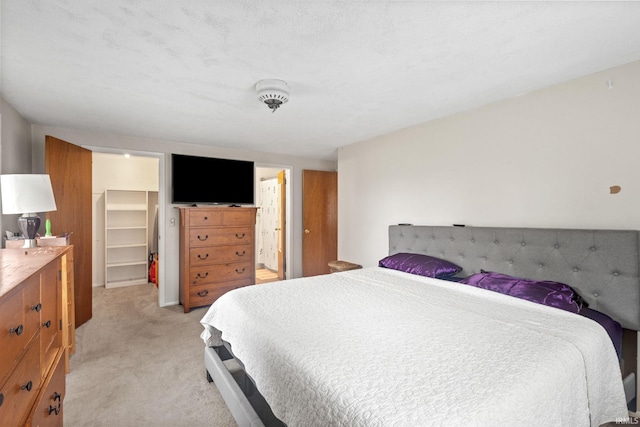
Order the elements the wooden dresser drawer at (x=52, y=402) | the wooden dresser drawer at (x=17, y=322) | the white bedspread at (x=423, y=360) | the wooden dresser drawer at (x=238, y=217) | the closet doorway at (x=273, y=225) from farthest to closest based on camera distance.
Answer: the closet doorway at (x=273, y=225), the wooden dresser drawer at (x=238, y=217), the wooden dresser drawer at (x=52, y=402), the white bedspread at (x=423, y=360), the wooden dresser drawer at (x=17, y=322)

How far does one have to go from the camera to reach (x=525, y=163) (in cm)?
238

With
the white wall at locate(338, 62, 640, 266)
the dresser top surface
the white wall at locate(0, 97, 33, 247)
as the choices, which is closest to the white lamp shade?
the white wall at locate(0, 97, 33, 247)

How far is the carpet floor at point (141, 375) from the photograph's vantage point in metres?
1.85

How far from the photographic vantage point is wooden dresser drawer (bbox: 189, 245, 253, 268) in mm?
3834

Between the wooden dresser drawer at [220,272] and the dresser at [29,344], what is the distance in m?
2.18

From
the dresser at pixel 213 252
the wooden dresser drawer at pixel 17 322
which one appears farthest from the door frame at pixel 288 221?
the wooden dresser drawer at pixel 17 322

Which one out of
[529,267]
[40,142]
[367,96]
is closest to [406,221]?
[529,267]

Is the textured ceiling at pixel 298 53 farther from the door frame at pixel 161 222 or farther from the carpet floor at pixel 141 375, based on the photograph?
the carpet floor at pixel 141 375

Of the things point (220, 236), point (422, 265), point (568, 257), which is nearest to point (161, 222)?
point (220, 236)

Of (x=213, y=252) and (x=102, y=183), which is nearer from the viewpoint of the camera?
(x=213, y=252)

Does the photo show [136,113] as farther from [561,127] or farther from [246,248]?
[561,127]

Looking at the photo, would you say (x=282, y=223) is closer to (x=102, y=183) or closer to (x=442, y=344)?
(x=102, y=183)

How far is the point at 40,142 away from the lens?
125 inches

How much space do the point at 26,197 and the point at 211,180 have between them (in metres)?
2.31
